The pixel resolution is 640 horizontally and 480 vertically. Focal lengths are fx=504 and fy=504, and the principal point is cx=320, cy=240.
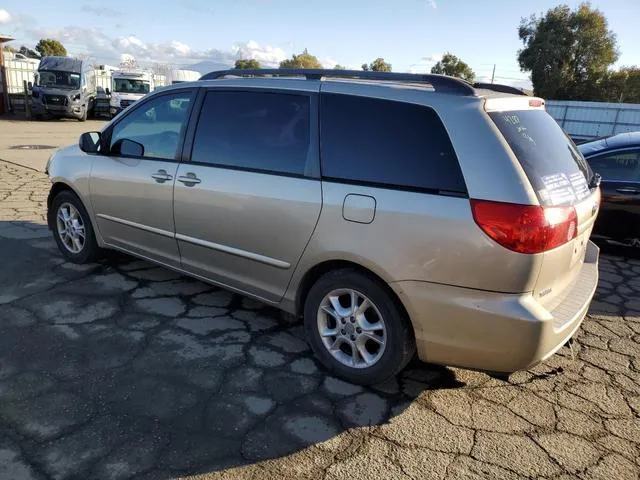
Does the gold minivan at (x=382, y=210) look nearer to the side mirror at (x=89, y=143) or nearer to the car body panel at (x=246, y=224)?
the car body panel at (x=246, y=224)

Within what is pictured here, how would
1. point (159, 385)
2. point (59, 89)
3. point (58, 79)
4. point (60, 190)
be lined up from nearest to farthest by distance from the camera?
point (159, 385) → point (60, 190) → point (59, 89) → point (58, 79)

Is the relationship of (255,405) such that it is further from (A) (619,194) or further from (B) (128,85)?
(B) (128,85)

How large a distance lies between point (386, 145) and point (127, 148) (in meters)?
2.32

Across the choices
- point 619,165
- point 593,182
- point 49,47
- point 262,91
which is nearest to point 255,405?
point 262,91

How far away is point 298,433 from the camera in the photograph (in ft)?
8.49

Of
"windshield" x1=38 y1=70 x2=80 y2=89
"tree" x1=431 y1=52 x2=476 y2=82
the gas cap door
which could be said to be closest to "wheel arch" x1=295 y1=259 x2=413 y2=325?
the gas cap door

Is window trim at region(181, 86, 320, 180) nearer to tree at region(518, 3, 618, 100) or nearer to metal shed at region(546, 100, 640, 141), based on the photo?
metal shed at region(546, 100, 640, 141)

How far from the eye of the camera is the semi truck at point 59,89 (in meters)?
21.0

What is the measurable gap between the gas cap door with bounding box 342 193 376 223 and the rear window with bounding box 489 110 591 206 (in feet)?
2.50

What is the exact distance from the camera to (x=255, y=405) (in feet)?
9.14

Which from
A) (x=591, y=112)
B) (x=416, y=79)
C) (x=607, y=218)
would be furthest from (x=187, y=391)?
(x=591, y=112)

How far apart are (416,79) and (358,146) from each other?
500 mm

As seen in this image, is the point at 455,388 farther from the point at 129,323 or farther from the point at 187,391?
the point at 129,323

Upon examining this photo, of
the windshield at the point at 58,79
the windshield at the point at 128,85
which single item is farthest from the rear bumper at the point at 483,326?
the windshield at the point at 128,85
